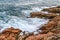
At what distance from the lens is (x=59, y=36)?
8.93 meters

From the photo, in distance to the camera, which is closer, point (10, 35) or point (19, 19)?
point (10, 35)

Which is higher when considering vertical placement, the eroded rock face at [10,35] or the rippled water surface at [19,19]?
the eroded rock face at [10,35]

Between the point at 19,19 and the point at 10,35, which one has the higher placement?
the point at 10,35

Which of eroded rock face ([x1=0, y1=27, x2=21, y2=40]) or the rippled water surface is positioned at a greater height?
eroded rock face ([x1=0, y1=27, x2=21, y2=40])

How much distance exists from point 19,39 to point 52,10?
38.3 feet

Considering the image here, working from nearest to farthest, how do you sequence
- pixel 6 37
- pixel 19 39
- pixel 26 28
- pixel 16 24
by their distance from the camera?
pixel 19 39, pixel 6 37, pixel 26 28, pixel 16 24

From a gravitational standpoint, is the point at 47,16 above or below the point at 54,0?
above

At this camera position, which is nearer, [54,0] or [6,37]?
[6,37]

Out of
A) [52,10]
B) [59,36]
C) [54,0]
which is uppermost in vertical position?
[59,36]

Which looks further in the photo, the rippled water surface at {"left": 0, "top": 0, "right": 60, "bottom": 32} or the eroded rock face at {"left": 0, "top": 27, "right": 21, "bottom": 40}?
the rippled water surface at {"left": 0, "top": 0, "right": 60, "bottom": 32}

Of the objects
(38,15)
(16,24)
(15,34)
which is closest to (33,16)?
(38,15)

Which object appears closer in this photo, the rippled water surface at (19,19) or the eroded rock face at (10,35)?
the eroded rock face at (10,35)

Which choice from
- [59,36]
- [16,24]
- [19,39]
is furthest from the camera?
[16,24]

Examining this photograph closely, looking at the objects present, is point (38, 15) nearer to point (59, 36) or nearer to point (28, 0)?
point (59, 36)
